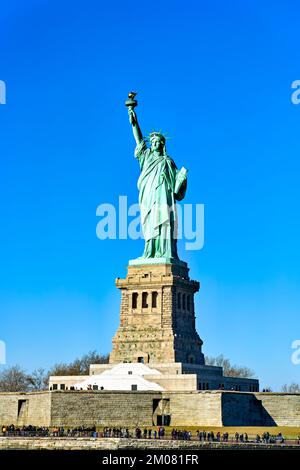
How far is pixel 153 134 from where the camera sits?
77.1 m

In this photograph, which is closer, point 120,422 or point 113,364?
point 120,422

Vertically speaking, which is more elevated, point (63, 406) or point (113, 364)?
point (113, 364)

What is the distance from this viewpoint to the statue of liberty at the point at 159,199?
75.1 metres

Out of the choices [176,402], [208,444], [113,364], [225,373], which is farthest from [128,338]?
[225,373]

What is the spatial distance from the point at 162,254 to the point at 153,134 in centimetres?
948

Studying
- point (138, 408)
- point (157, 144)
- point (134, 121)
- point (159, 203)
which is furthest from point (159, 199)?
point (138, 408)

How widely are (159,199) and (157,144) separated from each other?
4.59 metres

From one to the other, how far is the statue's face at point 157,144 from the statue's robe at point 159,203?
2.17 feet

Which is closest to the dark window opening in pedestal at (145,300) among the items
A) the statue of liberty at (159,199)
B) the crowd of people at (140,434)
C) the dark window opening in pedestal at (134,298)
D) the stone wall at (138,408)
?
the dark window opening in pedestal at (134,298)

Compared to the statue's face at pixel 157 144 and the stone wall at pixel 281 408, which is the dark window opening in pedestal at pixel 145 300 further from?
the stone wall at pixel 281 408

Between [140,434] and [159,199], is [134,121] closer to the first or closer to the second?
[159,199]

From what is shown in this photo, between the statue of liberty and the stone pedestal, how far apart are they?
150 centimetres

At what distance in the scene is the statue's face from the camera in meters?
76.7
